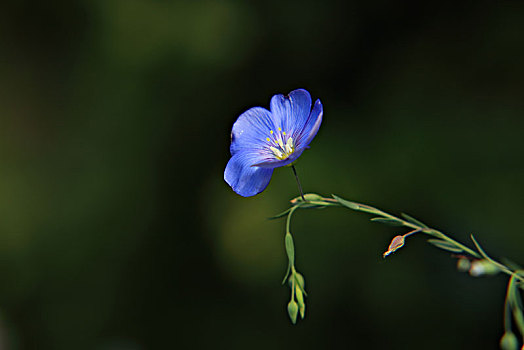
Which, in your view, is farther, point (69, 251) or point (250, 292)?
point (69, 251)

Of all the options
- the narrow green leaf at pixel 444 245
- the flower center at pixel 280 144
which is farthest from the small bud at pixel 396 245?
the flower center at pixel 280 144

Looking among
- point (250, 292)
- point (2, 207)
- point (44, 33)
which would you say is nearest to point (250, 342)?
point (250, 292)

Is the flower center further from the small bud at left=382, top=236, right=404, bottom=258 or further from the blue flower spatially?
the small bud at left=382, top=236, right=404, bottom=258

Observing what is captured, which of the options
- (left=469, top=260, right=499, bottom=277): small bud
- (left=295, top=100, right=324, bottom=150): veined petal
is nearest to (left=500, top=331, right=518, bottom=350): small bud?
(left=469, top=260, right=499, bottom=277): small bud

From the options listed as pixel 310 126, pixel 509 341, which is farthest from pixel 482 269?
pixel 310 126

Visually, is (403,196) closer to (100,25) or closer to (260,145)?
(260,145)

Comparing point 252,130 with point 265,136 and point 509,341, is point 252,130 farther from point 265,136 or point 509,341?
point 509,341
